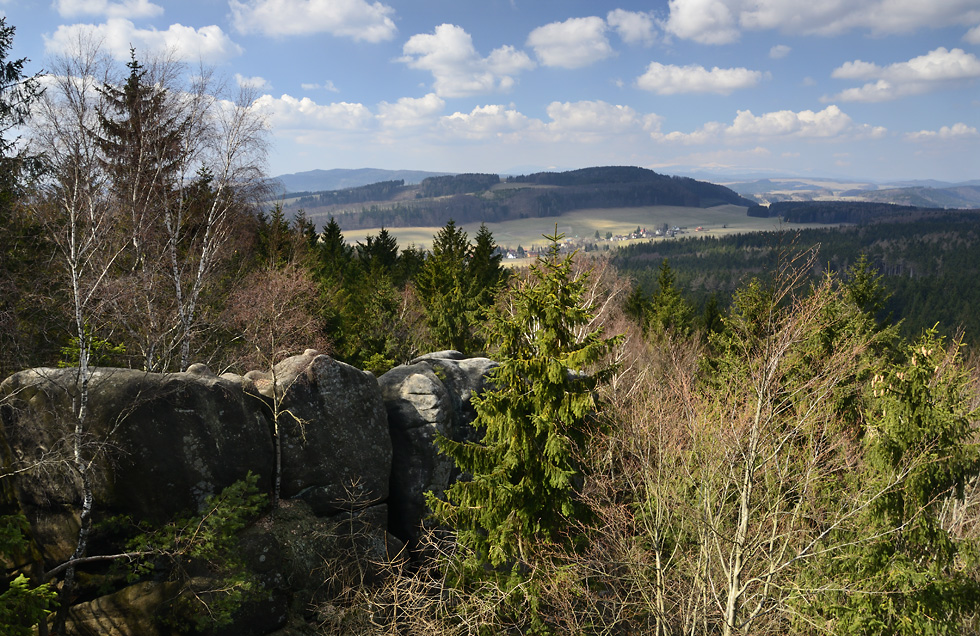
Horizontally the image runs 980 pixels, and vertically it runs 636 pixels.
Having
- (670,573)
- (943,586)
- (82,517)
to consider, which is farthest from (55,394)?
(943,586)

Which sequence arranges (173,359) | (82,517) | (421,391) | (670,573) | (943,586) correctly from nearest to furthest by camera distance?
(943,586) < (82,517) < (670,573) < (421,391) < (173,359)

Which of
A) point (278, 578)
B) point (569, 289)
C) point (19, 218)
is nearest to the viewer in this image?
point (569, 289)

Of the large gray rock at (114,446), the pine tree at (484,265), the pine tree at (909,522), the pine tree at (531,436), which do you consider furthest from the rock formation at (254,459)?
the pine tree at (484,265)

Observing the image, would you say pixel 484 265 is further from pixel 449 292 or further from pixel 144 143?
pixel 144 143

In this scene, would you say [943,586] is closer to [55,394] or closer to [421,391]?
[421,391]

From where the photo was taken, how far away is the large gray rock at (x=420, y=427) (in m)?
17.3

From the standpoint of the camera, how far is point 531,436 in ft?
40.0

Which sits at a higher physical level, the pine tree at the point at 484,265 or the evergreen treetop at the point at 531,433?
the pine tree at the point at 484,265

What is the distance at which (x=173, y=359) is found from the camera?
2119 centimetres

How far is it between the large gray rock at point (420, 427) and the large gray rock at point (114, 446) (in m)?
5.31

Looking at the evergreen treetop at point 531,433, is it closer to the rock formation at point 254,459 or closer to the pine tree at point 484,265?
the rock formation at point 254,459

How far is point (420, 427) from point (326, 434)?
316 centimetres

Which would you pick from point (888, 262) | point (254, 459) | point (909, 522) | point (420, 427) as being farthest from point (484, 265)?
point (888, 262)

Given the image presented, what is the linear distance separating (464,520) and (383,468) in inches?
185
